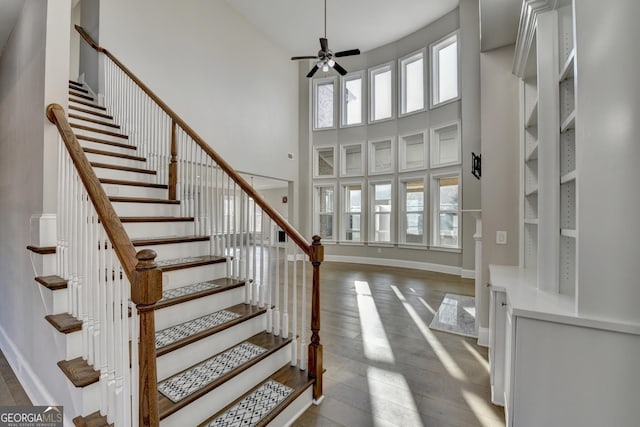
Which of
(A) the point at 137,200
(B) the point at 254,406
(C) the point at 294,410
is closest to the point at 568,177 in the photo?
(C) the point at 294,410

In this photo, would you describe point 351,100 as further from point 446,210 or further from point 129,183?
point 129,183

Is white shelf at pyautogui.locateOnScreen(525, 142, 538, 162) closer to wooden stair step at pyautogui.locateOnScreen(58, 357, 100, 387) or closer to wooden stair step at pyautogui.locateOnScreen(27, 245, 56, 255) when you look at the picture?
wooden stair step at pyautogui.locateOnScreen(58, 357, 100, 387)

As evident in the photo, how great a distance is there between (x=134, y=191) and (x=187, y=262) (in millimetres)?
1245

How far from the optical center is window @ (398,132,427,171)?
711 centimetres

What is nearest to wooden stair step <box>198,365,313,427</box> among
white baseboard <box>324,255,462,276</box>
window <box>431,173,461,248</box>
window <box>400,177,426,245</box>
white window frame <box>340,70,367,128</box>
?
white baseboard <box>324,255,462,276</box>

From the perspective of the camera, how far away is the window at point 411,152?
23.3 ft

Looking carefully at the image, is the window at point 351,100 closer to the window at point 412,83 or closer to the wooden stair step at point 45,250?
the window at point 412,83

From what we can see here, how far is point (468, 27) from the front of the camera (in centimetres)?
584

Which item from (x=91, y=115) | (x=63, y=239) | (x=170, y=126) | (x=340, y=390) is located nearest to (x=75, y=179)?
(x=63, y=239)

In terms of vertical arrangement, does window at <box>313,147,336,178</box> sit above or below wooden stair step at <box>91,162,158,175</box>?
above

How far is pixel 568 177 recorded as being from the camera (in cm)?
168

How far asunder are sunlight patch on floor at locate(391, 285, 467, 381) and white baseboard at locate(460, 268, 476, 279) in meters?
2.54

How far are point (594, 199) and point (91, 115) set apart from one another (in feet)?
17.3

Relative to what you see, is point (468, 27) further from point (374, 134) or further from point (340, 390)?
point (340, 390)
